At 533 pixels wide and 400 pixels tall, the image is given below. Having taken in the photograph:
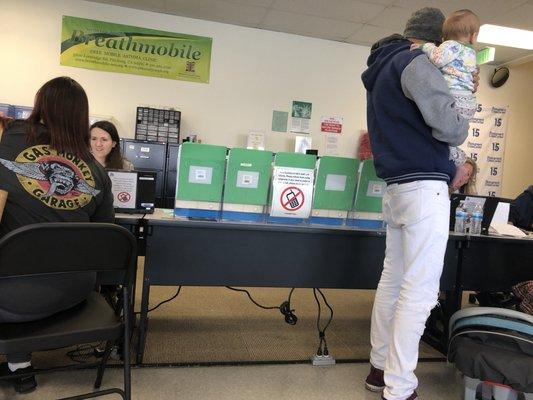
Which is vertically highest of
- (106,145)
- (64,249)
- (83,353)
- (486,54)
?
(486,54)

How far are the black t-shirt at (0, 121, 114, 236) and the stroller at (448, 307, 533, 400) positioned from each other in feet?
5.10

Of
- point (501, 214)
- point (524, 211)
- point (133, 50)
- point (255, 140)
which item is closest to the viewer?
point (501, 214)

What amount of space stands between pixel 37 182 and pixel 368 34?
15.3 feet

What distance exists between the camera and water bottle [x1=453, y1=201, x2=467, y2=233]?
92.4 inches

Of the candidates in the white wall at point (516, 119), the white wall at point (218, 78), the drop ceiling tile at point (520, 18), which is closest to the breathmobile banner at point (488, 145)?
the white wall at point (516, 119)

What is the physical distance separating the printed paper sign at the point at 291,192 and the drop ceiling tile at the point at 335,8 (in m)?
2.95

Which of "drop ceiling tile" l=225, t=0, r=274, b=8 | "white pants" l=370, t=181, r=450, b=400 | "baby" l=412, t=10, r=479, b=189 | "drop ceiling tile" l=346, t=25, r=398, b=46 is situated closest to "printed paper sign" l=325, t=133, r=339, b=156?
"drop ceiling tile" l=346, t=25, r=398, b=46

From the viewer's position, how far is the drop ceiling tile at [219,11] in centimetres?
452

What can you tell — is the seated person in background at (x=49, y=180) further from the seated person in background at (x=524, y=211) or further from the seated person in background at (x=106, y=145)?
the seated person in background at (x=524, y=211)

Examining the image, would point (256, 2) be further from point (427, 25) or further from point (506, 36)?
point (427, 25)

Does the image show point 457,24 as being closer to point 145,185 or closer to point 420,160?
point 420,160

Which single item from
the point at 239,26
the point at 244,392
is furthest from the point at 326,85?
the point at 244,392

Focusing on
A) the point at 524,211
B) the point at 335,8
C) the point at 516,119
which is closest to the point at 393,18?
the point at 335,8

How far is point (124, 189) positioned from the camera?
1.93 metres
